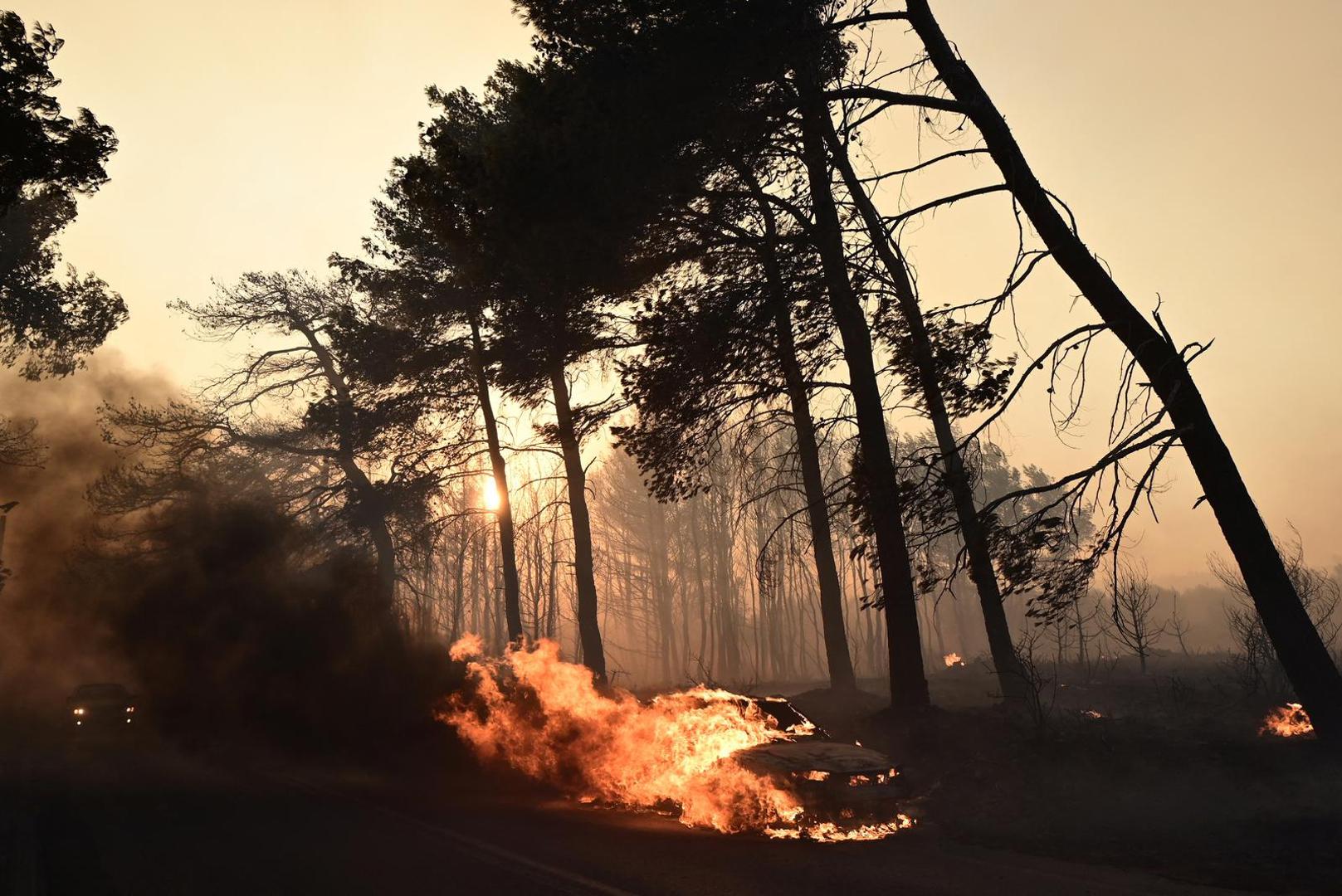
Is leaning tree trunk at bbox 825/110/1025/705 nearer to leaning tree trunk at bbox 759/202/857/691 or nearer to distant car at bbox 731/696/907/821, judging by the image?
leaning tree trunk at bbox 759/202/857/691

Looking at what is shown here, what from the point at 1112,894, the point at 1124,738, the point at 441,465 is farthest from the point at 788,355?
the point at 441,465

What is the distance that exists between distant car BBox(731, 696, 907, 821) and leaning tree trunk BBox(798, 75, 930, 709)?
384cm

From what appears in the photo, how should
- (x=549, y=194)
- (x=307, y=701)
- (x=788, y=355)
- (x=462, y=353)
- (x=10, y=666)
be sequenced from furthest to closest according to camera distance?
(x=10, y=666) → (x=462, y=353) → (x=307, y=701) → (x=788, y=355) → (x=549, y=194)

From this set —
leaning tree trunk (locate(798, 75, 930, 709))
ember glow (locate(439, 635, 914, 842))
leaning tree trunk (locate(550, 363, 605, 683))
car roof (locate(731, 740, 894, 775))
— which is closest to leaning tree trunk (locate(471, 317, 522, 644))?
leaning tree trunk (locate(550, 363, 605, 683))

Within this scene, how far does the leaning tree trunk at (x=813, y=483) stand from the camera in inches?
520

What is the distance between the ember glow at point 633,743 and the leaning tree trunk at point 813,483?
14.0 ft

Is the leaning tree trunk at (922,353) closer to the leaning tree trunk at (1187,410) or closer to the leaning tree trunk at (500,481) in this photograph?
the leaning tree trunk at (1187,410)

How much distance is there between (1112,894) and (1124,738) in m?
5.36

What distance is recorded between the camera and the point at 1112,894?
7.20 meters

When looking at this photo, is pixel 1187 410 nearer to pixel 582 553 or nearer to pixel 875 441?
pixel 875 441

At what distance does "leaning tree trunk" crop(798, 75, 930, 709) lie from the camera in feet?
43.4

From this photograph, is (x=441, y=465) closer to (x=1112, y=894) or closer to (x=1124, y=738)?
(x=1124, y=738)

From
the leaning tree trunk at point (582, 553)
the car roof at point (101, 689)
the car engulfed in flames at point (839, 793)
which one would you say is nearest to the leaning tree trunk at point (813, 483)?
the car engulfed in flames at point (839, 793)

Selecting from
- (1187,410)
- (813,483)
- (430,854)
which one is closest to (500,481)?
(813,483)
